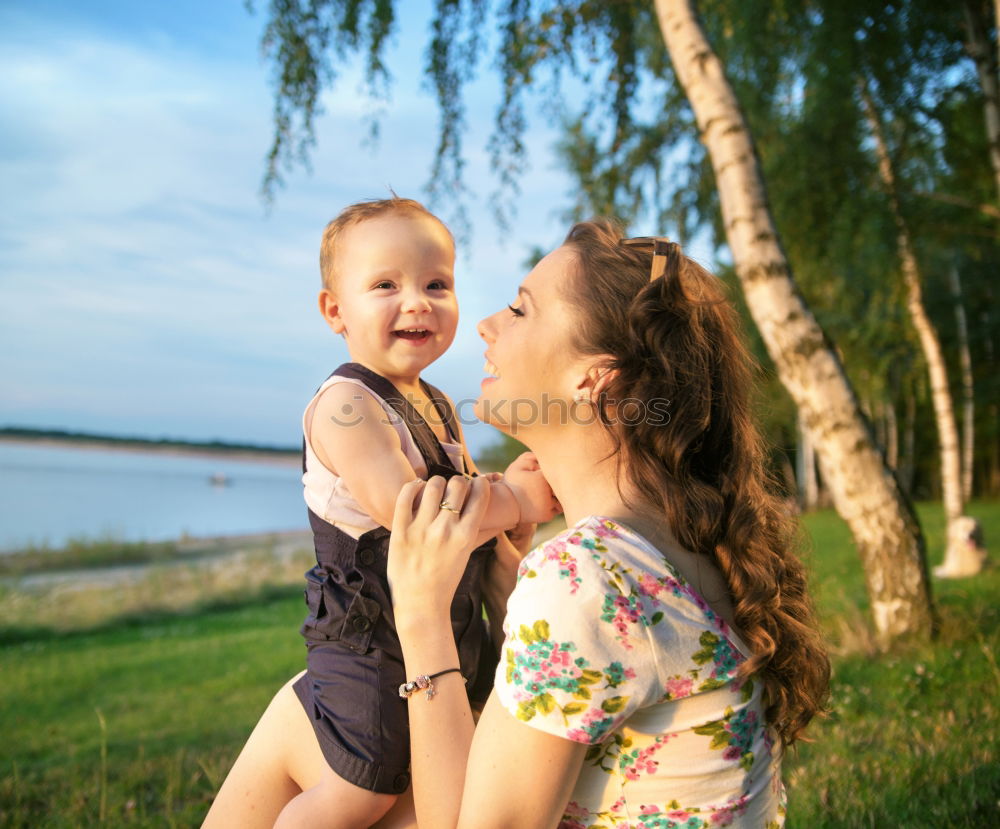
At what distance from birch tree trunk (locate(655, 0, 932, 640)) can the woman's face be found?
3.14 m

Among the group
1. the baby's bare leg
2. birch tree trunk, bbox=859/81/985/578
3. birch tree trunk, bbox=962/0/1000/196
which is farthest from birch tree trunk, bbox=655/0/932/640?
birch tree trunk, bbox=859/81/985/578

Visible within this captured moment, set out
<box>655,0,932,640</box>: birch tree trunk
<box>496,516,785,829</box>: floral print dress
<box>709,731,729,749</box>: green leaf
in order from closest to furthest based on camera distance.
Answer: <box>496,516,785,829</box>: floral print dress
<box>709,731,729,749</box>: green leaf
<box>655,0,932,640</box>: birch tree trunk

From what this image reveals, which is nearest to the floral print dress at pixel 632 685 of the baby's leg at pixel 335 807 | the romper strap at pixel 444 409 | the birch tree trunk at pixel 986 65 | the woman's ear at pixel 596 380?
the woman's ear at pixel 596 380

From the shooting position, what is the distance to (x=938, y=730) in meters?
3.26

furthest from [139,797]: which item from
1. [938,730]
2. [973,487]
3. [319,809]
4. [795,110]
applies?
[973,487]

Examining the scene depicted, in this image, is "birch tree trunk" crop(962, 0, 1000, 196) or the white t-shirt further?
"birch tree trunk" crop(962, 0, 1000, 196)

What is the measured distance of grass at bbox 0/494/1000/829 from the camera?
109 inches

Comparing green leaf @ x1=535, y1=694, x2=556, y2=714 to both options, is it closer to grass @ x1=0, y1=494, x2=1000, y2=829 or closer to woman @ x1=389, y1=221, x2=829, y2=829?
woman @ x1=389, y1=221, x2=829, y2=829

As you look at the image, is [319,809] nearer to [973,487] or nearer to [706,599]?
[706,599]

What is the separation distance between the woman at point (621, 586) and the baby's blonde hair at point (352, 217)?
42 centimetres

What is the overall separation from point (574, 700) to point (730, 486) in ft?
1.86

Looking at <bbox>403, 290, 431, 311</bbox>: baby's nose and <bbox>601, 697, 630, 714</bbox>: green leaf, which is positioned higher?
<bbox>403, 290, 431, 311</bbox>: baby's nose

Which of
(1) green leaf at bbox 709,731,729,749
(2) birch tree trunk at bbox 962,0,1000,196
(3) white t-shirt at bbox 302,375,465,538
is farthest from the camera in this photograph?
(2) birch tree trunk at bbox 962,0,1000,196

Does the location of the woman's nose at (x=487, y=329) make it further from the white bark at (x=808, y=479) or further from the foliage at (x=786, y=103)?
the white bark at (x=808, y=479)
